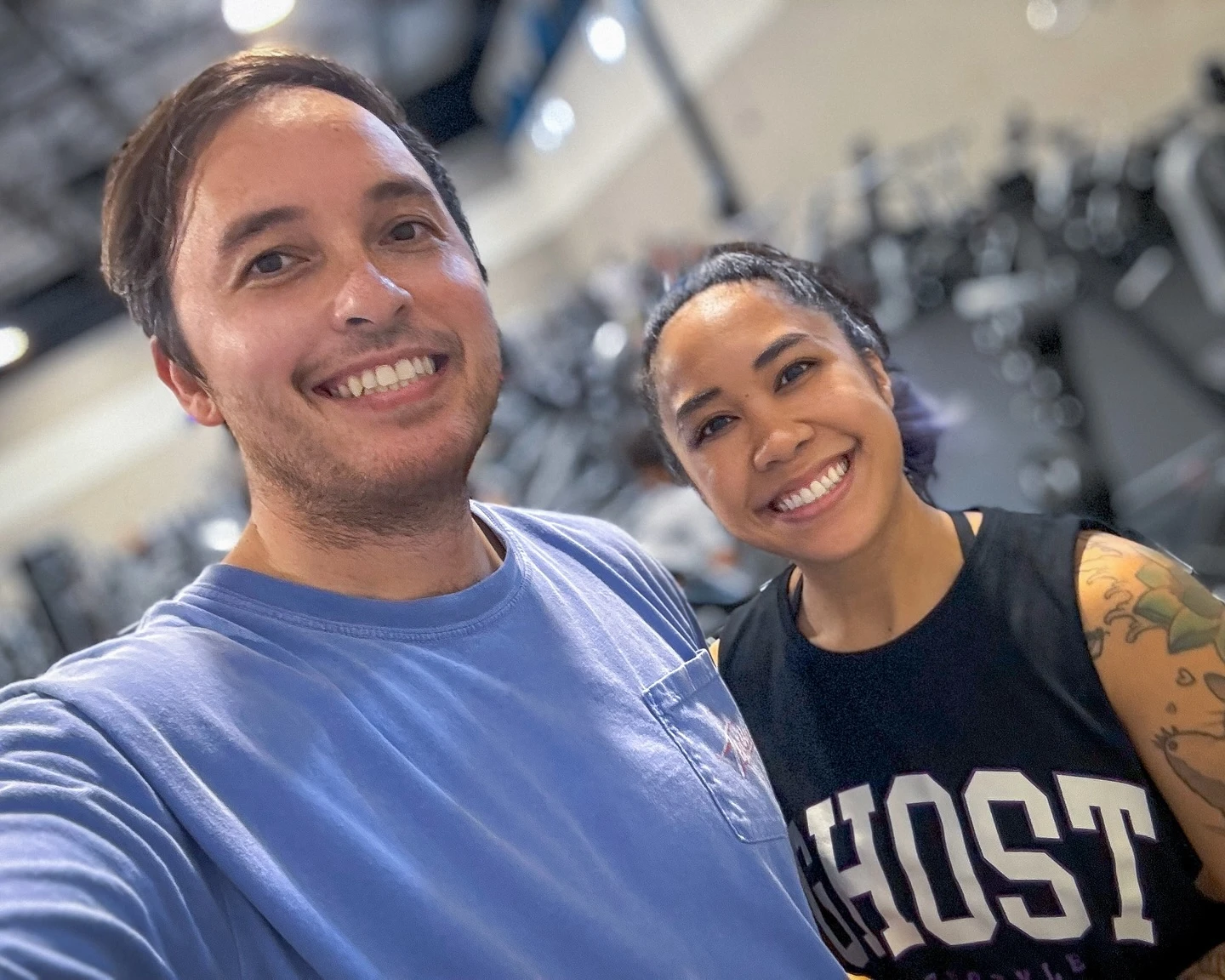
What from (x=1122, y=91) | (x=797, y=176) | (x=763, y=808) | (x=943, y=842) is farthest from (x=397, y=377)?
Result: (x=797, y=176)

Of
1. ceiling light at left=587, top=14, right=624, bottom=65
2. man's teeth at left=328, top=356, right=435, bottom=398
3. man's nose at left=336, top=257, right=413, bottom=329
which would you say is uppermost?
ceiling light at left=587, top=14, right=624, bottom=65

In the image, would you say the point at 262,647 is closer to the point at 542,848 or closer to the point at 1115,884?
the point at 542,848

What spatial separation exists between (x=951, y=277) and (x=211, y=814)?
4.06m

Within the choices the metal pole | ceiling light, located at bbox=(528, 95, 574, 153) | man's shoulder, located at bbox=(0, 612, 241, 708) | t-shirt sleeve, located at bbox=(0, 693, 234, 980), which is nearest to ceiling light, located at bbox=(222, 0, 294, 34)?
the metal pole

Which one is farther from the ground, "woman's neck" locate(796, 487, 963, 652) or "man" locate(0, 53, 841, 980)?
"man" locate(0, 53, 841, 980)

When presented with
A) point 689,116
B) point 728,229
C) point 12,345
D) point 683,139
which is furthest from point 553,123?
point 12,345

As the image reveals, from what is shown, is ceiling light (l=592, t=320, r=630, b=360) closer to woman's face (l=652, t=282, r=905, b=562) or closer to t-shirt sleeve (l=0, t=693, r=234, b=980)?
woman's face (l=652, t=282, r=905, b=562)

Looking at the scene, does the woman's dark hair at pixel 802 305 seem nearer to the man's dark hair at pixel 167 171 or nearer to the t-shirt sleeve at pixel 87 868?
the man's dark hair at pixel 167 171

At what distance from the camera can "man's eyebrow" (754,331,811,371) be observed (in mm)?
1251

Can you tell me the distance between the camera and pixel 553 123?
388 inches

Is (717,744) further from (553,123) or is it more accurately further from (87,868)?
(553,123)

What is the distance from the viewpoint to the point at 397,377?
949mm

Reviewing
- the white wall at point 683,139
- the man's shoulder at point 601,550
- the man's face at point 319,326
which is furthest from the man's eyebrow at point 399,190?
the white wall at point 683,139

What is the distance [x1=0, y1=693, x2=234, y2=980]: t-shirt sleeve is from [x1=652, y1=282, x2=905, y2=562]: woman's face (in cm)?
82
